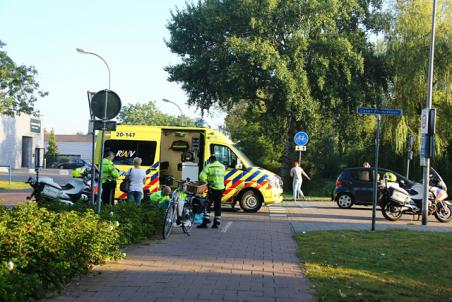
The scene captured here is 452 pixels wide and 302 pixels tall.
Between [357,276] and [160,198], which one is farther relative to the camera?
[160,198]

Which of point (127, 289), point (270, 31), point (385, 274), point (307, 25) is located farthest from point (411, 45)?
point (127, 289)

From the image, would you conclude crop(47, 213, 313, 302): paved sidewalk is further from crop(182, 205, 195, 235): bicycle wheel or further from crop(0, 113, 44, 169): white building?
crop(0, 113, 44, 169): white building

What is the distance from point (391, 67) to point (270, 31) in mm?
6725

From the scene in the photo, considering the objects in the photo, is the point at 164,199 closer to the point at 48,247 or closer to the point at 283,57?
the point at 48,247

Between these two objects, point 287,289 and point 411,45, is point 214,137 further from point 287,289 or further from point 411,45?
point 411,45

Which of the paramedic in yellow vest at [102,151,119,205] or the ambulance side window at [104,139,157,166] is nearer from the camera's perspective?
the paramedic in yellow vest at [102,151,119,205]

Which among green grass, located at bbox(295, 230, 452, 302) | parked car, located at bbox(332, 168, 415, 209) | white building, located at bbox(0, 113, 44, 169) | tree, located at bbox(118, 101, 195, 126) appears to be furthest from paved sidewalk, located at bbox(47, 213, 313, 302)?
tree, located at bbox(118, 101, 195, 126)

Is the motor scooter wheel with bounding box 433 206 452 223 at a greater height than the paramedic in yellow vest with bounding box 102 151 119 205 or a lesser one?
lesser

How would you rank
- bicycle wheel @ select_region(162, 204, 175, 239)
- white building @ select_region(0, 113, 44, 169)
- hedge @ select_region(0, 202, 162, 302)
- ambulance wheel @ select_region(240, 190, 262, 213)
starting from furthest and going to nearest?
white building @ select_region(0, 113, 44, 169), ambulance wheel @ select_region(240, 190, 262, 213), bicycle wheel @ select_region(162, 204, 175, 239), hedge @ select_region(0, 202, 162, 302)

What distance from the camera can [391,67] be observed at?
91.9 feet

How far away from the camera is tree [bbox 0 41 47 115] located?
3325 centimetres

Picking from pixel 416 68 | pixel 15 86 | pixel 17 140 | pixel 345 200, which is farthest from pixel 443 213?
pixel 17 140

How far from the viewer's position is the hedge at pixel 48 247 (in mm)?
5035

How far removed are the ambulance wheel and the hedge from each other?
840 centimetres
